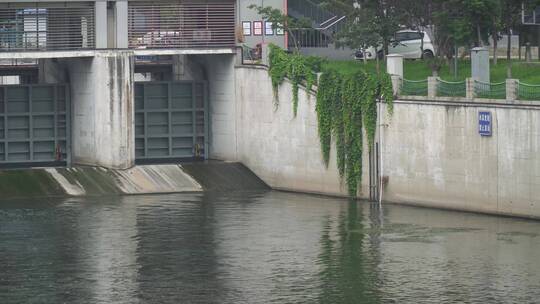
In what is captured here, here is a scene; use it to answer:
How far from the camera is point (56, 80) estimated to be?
78.5 meters

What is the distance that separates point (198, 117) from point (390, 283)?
3235 cm

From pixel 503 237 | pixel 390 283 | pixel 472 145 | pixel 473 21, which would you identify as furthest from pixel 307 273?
pixel 473 21

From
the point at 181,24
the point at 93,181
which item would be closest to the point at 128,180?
the point at 93,181

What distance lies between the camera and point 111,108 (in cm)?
7375

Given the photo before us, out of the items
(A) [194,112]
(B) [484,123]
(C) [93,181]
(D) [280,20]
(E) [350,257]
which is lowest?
(E) [350,257]

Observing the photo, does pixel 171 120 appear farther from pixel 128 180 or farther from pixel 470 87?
pixel 470 87

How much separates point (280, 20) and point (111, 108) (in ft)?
39.1

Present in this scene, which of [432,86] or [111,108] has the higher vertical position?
[432,86]

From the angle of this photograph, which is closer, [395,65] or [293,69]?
[395,65]

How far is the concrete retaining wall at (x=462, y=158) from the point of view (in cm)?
6097

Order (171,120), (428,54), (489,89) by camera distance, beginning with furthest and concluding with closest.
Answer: (428,54)
(171,120)
(489,89)

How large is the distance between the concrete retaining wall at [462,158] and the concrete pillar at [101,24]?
15954 mm

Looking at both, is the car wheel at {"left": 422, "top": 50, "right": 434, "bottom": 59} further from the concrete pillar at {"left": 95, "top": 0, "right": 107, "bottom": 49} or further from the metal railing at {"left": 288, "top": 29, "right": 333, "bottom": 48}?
the concrete pillar at {"left": 95, "top": 0, "right": 107, "bottom": 49}

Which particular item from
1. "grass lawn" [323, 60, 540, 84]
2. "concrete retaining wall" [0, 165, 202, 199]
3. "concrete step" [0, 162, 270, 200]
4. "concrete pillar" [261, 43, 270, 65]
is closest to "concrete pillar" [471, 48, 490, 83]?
"grass lawn" [323, 60, 540, 84]
